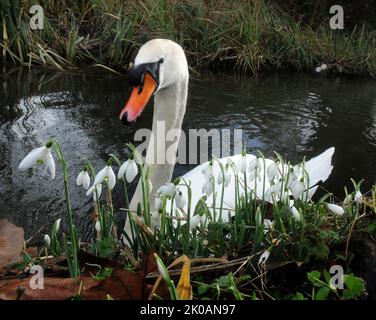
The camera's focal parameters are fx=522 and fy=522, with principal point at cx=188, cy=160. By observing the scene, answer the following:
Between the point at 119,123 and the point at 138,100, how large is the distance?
3.66 m

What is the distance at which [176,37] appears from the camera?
9.61 metres

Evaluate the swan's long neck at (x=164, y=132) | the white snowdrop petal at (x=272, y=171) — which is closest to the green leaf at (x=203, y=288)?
the white snowdrop petal at (x=272, y=171)

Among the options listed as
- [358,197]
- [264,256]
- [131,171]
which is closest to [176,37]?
[358,197]

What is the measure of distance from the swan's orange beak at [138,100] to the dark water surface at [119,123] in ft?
4.79

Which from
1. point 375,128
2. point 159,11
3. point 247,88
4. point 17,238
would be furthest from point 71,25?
point 17,238

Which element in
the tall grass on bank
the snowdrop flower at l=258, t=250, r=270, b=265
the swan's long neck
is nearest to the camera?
the snowdrop flower at l=258, t=250, r=270, b=265

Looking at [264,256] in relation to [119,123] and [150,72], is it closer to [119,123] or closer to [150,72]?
[150,72]

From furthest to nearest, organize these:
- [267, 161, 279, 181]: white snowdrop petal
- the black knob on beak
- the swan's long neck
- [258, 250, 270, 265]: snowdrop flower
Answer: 1. the swan's long neck
2. the black knob on beak
3. [267, 161, 279, 181]: white snowdrop petal
4. [258, 250, 270, 265]: snowdrop flower

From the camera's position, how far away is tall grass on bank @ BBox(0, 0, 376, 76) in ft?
27.8

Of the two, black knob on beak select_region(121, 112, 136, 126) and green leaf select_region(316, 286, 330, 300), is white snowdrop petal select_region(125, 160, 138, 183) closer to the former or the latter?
black knob on beak select_region(121, 112, 136, 126)

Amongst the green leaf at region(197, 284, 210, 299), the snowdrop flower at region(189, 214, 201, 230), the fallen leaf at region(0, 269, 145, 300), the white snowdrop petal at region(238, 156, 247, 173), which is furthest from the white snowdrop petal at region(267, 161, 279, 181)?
the fallen leaf at region(0, 269, 145, 300)

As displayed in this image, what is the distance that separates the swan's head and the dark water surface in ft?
4.59

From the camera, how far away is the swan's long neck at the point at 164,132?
2.99 metres
